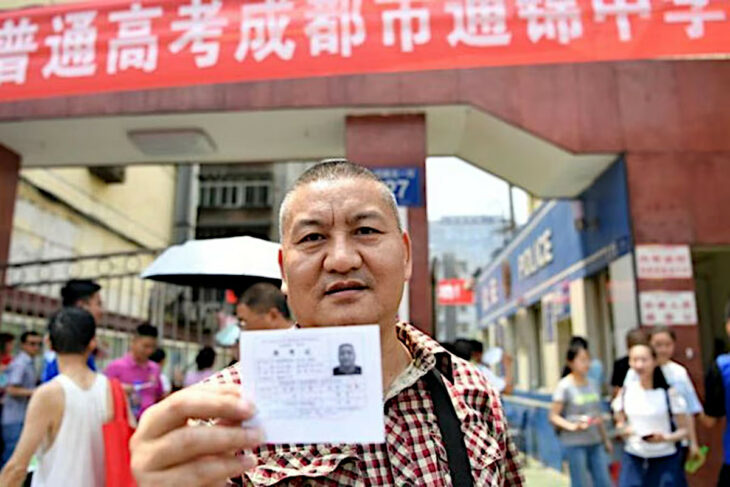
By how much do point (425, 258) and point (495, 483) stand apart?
14.9 feet

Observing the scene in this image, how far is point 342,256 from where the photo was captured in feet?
4.03

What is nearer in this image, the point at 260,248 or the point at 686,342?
the point at 260,248

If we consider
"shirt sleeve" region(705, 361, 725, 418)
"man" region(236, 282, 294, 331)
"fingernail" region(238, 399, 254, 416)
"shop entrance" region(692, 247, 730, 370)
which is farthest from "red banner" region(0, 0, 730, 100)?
"shop entrance" region(692, 247, 730, 370)

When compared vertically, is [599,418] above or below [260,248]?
below

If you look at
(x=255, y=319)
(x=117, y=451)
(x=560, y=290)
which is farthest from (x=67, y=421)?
(x=560, y=290)

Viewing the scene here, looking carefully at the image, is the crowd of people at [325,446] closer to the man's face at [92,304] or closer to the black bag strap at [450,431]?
the black bag strap at [450,431]

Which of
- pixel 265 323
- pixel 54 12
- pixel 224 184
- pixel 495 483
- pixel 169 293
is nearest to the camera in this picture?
pixel 495 483

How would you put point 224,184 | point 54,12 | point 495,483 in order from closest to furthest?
point 495,483, point 54,12, point 224,184

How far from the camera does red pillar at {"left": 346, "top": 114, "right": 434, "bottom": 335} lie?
229 inches

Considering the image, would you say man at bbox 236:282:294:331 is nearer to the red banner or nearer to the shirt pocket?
the red banner

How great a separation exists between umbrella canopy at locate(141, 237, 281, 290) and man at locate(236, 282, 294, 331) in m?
0.08

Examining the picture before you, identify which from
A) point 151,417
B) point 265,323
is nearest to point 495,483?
point 151,417

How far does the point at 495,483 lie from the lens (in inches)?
51.1

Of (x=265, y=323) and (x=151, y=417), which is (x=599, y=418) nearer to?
(x=265, y=323)
